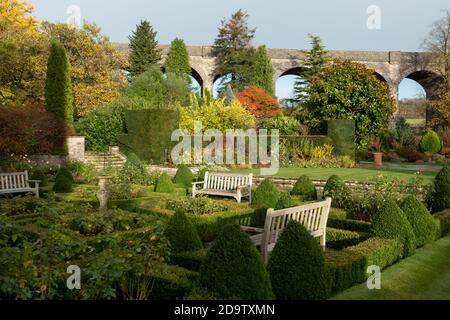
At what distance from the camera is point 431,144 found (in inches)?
899

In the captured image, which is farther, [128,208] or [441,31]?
[441,31]

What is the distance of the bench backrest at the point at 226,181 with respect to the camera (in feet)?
34.2

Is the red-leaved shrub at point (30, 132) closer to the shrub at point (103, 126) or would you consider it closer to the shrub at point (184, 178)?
the shrub at point (103, 126)

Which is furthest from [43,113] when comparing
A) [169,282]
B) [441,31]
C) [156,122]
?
[441,31]

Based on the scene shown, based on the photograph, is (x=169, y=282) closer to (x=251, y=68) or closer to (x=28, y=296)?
(x=28, y=296)

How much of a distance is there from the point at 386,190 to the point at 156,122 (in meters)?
11.7

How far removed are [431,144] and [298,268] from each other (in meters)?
21.0

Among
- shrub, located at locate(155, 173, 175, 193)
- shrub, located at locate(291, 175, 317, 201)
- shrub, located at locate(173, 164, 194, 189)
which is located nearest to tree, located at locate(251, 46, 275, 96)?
shrub, located at locate(173, 164, 194, 189)

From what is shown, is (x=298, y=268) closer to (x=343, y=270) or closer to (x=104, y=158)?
(x=343, y=270)

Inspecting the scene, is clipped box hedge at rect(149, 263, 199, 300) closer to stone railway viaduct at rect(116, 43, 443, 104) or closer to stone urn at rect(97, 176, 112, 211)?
stone urn at rect(97, 176, 112, 211)

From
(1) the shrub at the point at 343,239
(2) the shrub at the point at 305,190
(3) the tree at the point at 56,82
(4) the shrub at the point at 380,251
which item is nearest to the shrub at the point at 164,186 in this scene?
(2) the shrub at the point at 305,190

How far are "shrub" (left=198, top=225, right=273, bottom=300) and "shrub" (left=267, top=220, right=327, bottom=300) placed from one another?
495 millimetres

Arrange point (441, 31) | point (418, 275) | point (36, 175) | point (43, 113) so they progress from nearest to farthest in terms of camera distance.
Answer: point (418, 275), point (36, 175), point (43, 113), point (441, 31)
